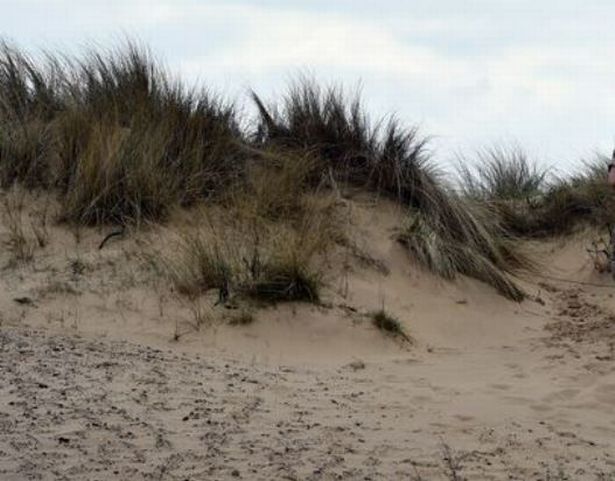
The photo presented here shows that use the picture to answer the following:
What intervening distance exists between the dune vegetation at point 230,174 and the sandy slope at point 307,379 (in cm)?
28

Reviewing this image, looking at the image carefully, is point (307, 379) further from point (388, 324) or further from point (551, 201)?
point (551, 201)

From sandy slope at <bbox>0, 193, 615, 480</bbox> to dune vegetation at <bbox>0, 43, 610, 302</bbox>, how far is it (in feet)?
Answer: 0.91

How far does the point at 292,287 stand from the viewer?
807 cm

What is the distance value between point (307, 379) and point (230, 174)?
373 cm

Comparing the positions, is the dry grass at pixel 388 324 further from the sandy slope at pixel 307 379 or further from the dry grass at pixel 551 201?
the dry grass at pixel 551 201

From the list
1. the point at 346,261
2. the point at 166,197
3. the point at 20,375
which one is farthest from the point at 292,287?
the point at 20,375

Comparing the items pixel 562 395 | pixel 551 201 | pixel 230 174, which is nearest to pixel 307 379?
pixel 562 395

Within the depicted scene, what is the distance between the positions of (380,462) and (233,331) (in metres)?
3.06

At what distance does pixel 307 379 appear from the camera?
259 inches

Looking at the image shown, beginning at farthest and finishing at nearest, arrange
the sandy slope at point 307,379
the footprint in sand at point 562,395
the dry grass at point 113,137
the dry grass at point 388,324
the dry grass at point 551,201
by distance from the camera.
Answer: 1. the dry grass at point 551,201
2. the dry grass at point 113,137
3. the dry grass at point 388,324
4. the footprint in sand at point 562,395
5. the sandy slope at point 307,379

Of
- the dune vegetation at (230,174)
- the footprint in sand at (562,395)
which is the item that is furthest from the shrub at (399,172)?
the footprint in sand at (562,395)

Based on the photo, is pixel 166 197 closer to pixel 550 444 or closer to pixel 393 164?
pixel 393 164

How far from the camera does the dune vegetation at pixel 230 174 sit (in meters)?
8.44

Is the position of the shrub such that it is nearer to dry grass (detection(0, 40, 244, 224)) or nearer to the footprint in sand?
dry grass (detection(0, 40, 244, 224))
